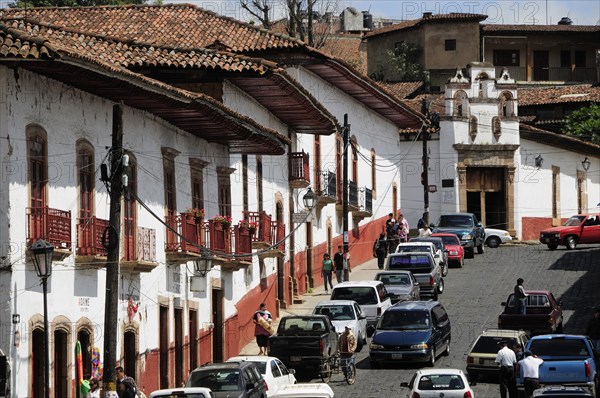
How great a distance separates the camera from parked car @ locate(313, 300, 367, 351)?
42403 mm

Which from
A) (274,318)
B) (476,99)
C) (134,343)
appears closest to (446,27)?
(476,99)

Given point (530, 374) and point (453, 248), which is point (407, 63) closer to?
point (453, 248)

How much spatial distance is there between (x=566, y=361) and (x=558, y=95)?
5587 cm

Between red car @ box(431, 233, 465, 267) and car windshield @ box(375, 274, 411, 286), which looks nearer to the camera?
car windshield @ box(375, 274, 411, 286)

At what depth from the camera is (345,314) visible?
4281 centimetres

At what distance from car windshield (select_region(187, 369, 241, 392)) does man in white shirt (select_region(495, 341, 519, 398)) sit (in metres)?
6.39

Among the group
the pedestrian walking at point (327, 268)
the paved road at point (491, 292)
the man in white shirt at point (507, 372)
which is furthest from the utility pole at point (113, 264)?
the pedestrian walking at point (327, 268)

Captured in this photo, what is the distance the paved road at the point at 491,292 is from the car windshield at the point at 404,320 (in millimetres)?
1083

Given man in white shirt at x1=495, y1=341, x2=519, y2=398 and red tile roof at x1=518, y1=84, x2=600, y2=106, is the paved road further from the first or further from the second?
red tile roof at x1=518, y1=84, x2=600, y2=106

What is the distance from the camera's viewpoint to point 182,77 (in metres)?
43.4

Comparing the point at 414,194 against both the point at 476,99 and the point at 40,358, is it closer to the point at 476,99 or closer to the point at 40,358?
the point at 476,99

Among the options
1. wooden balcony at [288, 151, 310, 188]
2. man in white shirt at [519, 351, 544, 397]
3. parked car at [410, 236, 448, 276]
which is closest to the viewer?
man in white shirt at [519, 351, 544, 397]

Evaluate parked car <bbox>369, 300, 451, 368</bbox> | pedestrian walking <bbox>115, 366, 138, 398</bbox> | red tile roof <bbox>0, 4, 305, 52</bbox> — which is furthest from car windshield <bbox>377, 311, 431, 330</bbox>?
pedestrian walking <bbox>115, 366, 138, 398</bbox>

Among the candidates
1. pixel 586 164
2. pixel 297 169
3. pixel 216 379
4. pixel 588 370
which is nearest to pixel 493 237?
pixel 586 164
